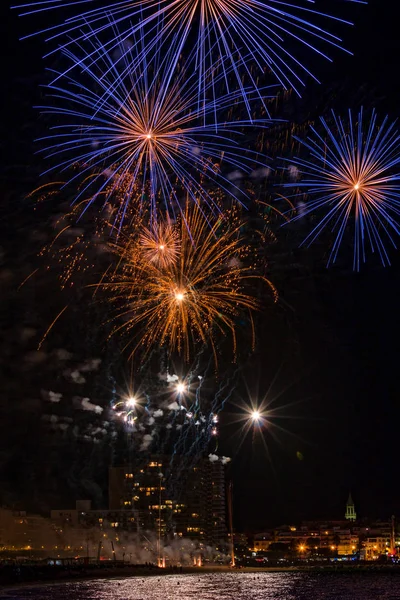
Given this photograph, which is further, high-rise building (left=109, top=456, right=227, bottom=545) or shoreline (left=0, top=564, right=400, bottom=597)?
high-rise building (left=109, top=456, right=227, bottom=545)

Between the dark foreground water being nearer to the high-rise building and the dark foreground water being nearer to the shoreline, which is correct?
the shoreline

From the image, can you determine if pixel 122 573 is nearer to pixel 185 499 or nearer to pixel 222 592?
pixel 222 592

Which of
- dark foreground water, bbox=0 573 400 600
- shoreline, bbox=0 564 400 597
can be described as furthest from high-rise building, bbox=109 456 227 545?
dark foreground water, bbox=0 573 400 600

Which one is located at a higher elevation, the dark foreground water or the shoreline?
the shoreline

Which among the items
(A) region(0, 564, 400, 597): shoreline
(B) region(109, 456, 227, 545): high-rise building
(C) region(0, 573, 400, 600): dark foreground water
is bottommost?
(C) region(0, 573, 400, 600): dark foreground water

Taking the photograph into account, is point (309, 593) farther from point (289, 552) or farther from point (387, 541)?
point (387, 541)

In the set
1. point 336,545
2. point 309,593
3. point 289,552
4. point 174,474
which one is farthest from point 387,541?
point 309,593

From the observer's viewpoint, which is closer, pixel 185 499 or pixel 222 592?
pixel 222 592

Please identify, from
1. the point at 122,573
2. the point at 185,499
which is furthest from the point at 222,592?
the point at 185,499

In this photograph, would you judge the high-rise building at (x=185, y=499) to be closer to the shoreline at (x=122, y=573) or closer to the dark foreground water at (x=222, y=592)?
the shoreline at (x=122, y=573)
